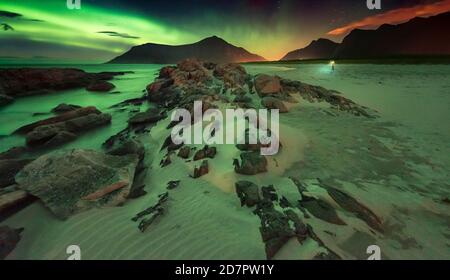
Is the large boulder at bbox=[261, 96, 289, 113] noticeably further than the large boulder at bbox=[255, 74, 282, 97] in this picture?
No

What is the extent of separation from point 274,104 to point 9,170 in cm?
801

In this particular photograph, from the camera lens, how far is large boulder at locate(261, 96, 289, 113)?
9305mm

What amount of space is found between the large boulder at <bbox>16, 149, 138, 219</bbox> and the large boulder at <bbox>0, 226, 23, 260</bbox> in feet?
1.86

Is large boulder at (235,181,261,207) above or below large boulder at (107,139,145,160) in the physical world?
below

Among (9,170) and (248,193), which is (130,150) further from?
(248,193)

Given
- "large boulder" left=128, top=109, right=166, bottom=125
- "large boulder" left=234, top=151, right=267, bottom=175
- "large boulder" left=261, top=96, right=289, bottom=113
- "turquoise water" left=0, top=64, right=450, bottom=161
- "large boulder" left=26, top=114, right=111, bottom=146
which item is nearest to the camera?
"large boulder" left=234, top=151, right=267, bottom=175

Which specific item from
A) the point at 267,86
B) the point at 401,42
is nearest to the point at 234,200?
the point at 267,86

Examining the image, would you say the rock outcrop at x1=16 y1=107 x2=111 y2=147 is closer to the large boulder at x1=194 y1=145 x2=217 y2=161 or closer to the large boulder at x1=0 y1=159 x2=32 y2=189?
the large boulder at x1=0 y1=159 x2=32 y2=189

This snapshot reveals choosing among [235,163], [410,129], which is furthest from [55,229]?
[410,129]

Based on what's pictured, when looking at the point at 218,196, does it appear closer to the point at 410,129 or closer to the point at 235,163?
the point at 235,163

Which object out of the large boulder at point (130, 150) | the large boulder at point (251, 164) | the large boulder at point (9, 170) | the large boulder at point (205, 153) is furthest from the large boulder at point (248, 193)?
the large boulder at point (9, 170)

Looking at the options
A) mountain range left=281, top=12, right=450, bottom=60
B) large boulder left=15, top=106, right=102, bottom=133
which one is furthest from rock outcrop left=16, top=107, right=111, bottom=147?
mountain range left=281, top=12, right=450, bottom=60

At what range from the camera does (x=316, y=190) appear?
4.35 metres
